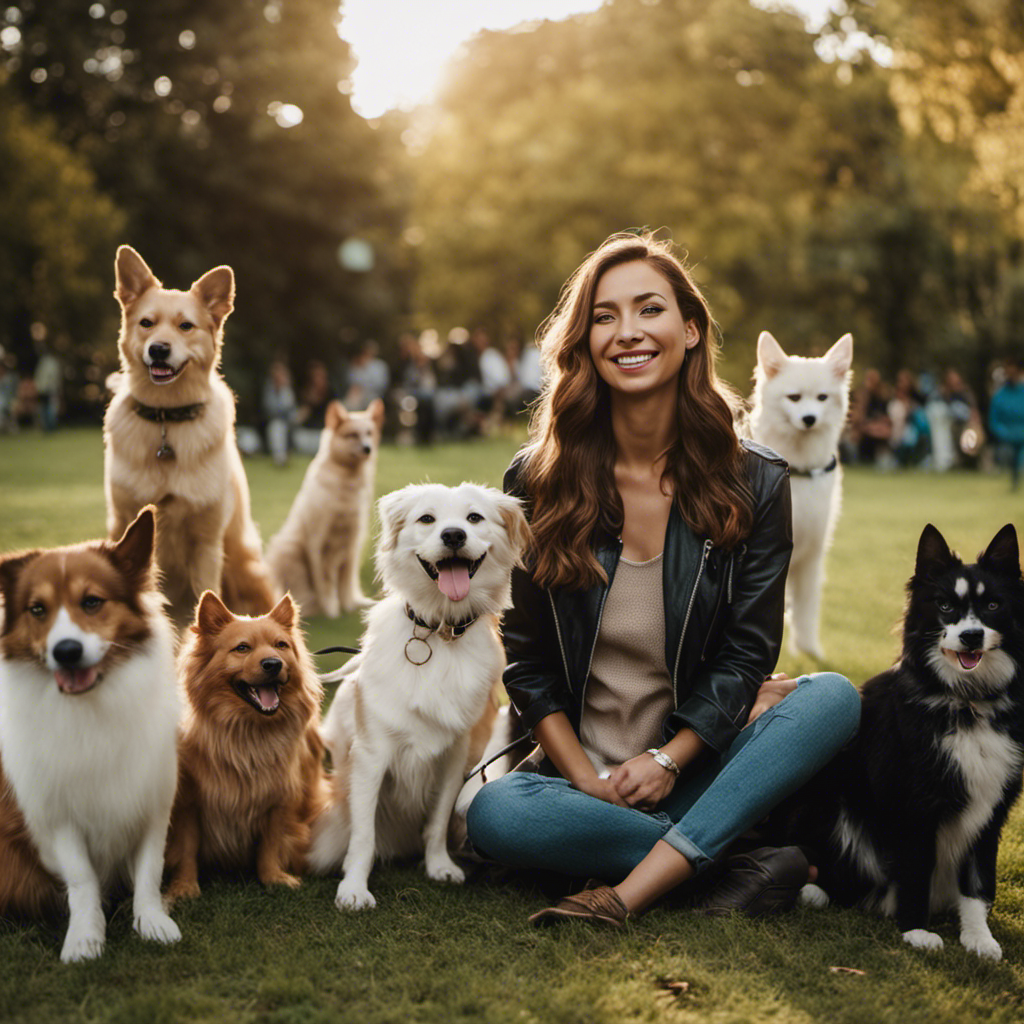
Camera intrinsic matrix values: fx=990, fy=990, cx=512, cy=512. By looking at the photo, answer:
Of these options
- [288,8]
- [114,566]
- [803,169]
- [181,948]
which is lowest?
[181,948]

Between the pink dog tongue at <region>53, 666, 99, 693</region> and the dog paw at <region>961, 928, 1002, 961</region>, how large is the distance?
252 cm

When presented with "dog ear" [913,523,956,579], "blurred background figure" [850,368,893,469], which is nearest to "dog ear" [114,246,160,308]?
"dog ear" [913,523,956,579]

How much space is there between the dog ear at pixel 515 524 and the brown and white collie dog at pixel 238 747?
0.80 meters

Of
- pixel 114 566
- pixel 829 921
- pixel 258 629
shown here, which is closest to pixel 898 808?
pixel 829 921

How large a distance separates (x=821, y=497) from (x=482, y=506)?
10.3 ft

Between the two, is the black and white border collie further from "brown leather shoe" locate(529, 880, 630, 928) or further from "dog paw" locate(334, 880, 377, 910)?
"dog paw" locate(334, 880, 377, 910)

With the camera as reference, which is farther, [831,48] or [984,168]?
[831,48]

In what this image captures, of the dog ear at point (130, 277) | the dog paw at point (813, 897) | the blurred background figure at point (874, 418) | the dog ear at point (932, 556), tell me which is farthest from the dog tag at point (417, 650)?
the blurred background figure at point (874, 418)

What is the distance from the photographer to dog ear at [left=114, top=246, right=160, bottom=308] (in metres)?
4.36

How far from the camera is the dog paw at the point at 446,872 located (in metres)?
3.20

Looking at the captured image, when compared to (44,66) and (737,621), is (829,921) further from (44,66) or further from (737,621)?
(44,66)

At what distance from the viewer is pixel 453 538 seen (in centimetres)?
304

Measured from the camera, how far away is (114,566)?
2.70 m

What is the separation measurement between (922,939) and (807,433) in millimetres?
3402
